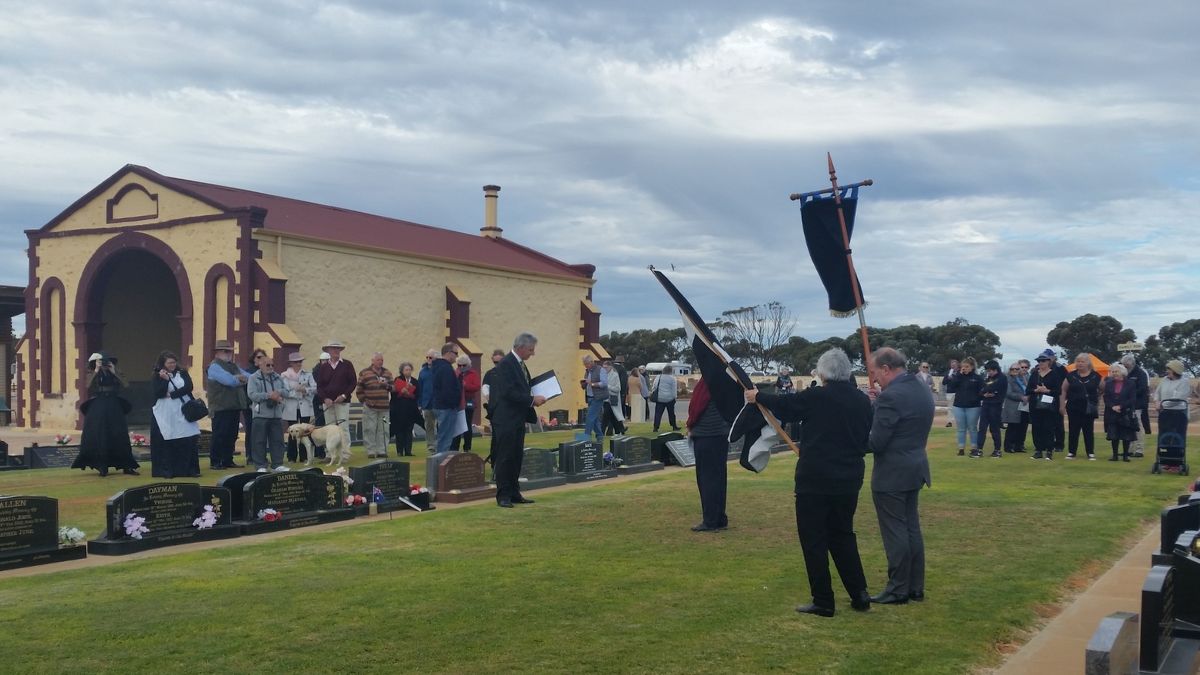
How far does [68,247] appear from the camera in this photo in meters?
29.4

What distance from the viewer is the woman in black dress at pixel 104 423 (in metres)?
15.6

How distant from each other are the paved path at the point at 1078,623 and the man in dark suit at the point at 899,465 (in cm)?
97

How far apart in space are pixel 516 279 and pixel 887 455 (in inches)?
1098

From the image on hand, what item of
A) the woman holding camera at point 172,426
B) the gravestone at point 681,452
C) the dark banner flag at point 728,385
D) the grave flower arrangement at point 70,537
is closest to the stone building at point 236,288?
the woman holding camera at point 172,426

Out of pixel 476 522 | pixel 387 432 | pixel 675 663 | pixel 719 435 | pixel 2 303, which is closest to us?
pixel 675 663

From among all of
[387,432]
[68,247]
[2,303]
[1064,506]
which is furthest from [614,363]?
[2,303]

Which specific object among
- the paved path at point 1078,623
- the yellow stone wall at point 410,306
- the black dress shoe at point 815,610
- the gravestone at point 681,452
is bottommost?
the paved path at point 1078,623

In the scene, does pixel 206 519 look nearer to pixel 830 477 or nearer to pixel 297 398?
pixel 830 477

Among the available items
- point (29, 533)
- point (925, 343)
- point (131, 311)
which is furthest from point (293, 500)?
point (925, 343)

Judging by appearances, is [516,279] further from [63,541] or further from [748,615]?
[748,615]

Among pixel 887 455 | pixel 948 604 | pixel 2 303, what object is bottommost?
pixel 948 604

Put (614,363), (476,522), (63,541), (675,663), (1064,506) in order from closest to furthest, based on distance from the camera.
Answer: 1. (675,663)
2. (63,541)
3. (476,522)
4. (1064,506)
5. (614,363)

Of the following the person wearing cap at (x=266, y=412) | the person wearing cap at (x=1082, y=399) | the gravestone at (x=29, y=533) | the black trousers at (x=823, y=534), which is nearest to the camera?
the black trousers at (x=823, y=534)

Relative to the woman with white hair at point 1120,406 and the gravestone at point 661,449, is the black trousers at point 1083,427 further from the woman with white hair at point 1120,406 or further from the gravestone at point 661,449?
the gravestone at point 661,449
